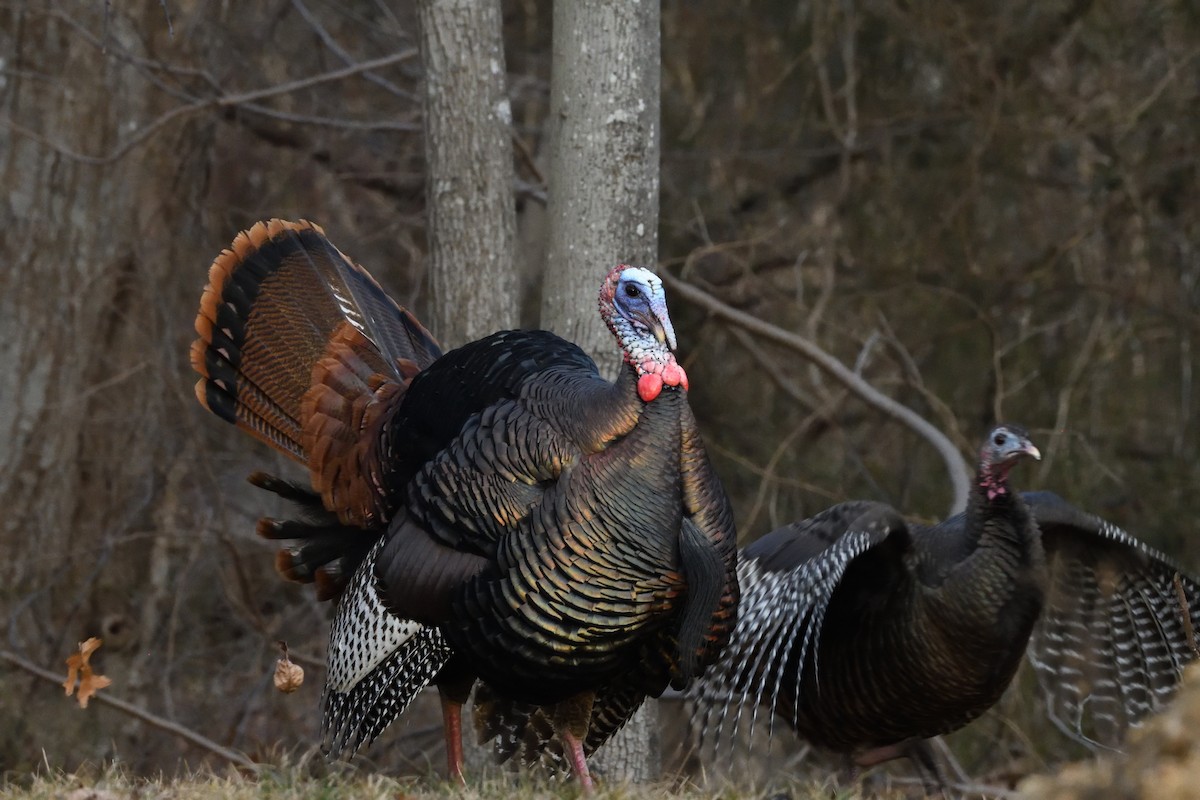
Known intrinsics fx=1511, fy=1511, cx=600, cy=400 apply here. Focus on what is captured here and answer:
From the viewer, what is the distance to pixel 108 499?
7367mm

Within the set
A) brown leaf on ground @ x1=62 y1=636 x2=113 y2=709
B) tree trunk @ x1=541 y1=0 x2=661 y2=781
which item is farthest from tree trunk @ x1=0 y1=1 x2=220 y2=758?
tree trunk @ x1=541 y1=0 x2=661 y2=781

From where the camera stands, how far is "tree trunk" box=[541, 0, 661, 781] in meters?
4.82

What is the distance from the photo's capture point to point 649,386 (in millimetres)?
3850

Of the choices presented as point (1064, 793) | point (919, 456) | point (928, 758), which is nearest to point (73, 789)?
point (1064, 793)

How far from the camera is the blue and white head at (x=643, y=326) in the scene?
153 inches

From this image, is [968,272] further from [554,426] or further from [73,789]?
[73,789]

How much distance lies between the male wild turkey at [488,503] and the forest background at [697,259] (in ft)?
6.27

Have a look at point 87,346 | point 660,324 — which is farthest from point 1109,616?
point 87,346

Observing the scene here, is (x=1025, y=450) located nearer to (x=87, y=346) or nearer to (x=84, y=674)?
(x=84, y=674)

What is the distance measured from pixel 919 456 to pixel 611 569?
4.58 meters

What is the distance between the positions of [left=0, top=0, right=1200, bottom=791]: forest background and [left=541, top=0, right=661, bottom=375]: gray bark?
5.08 ft

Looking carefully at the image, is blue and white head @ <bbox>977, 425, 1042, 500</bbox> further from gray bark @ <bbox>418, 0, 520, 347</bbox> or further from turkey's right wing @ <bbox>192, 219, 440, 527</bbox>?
turkey's right wing @ <bbox>192, 219, 440, 527</bbox>

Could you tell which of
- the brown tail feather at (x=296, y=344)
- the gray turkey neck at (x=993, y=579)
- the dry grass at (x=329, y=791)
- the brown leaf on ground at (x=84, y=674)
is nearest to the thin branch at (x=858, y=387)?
the gray turkey neck at (x=993, y=579)

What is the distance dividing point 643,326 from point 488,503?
2.01 feet
